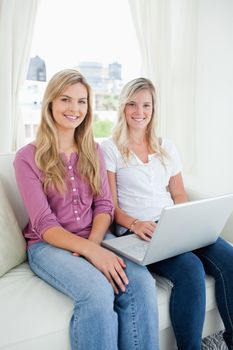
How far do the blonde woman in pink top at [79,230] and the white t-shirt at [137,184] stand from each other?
11 cm

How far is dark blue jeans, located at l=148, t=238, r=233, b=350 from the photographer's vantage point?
4.15ft

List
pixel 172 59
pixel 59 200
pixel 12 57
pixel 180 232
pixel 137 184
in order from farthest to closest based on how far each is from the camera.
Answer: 1. pixel 172 59
2. pixel 12 57
3. pixel 137 184
4. pixel 59 200
5. pixel 180 232

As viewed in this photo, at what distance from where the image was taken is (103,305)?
1104mm

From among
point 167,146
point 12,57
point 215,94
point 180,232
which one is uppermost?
point 12,57

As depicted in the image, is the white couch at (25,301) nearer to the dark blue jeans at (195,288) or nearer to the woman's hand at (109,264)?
the dark blue jeans at (195,288)

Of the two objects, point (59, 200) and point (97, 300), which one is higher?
point (59, 200)

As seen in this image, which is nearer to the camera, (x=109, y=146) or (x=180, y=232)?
(x=180, y=232)

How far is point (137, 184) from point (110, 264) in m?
0.51

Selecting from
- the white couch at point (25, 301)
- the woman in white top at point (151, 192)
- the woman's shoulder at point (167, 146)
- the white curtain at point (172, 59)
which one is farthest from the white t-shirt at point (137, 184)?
the white curtain at point (172, 59)

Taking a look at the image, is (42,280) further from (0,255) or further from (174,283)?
(174,283)

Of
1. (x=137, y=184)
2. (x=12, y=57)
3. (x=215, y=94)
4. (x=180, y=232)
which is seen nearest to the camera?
(x=180, y=232)

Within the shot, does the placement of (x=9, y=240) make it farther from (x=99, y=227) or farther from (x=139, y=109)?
(x=139, y=109)

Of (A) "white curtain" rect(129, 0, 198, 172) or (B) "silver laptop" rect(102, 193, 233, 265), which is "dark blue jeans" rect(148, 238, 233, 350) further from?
(A) "white curtain" rect(129, 0, 198, 172)

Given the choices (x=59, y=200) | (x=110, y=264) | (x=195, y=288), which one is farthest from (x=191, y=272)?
(x=59, y=200)
